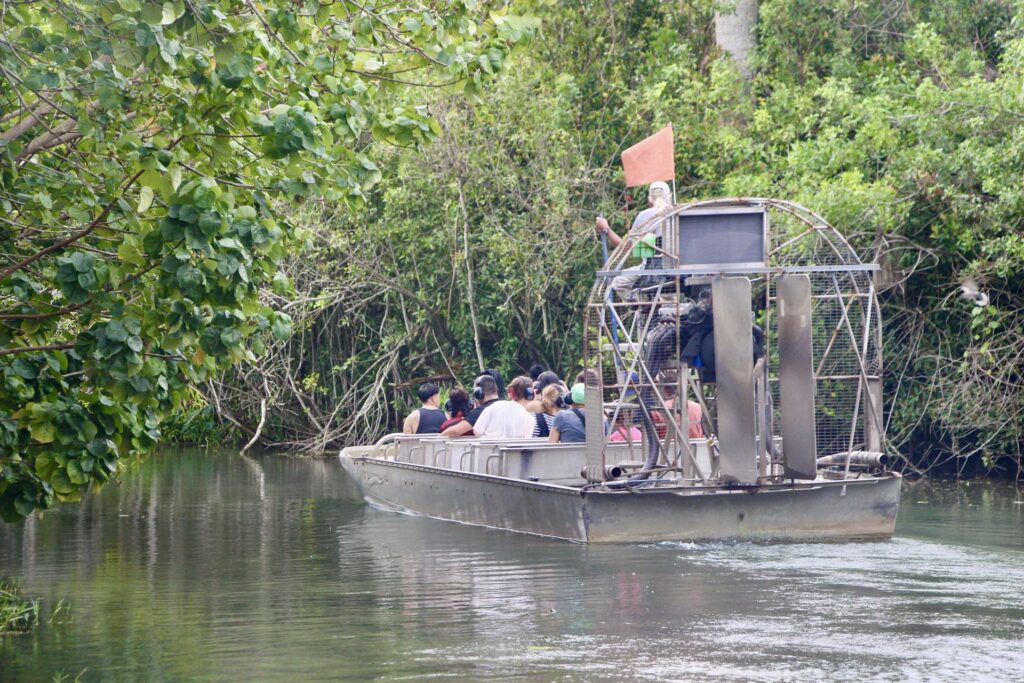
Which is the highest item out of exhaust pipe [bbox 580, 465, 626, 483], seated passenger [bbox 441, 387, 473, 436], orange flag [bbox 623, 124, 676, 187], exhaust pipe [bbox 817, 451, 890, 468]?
orange flag [bbox 623, 124, 676, 187]

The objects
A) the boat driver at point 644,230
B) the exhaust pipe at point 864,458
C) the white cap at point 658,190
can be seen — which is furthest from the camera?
the white cap at point 658,190

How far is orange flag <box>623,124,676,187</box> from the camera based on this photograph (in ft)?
44.2

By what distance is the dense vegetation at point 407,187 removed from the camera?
7273 mm

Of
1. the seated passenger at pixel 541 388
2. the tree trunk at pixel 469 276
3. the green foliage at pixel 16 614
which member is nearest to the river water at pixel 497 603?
the green foliage at pixel 16 614

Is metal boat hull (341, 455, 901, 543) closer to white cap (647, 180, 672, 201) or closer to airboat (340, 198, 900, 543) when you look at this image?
airboat (340, 198, 900, 543)

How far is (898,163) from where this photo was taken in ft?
60.9

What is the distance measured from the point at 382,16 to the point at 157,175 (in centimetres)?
176

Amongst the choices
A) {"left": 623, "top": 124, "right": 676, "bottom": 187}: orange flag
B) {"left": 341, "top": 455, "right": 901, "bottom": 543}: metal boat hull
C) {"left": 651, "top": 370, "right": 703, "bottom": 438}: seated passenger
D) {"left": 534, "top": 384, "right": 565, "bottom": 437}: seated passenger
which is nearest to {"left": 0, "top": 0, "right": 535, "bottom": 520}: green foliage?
{"left": 623, "top": 124, "right": 676, "bottom": 187}: orange flag

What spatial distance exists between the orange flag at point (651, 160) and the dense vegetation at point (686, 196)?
518cm

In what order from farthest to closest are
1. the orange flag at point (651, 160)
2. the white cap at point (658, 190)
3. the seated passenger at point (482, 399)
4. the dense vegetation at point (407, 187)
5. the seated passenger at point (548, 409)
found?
the seated passenger at point (482, 399) < the seated passenger at point (548, 409) < the white cap at point (658, 190) < the orange flag at point (651, 160) < the dense vegetation at point (407, 187)

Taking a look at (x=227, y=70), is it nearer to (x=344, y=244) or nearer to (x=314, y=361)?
(x=344, y=244)

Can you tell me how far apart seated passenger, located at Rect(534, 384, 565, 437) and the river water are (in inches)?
64.0

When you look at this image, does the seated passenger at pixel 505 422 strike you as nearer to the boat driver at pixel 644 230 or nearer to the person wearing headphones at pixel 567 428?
the person wearing headphones at pixel 567 428

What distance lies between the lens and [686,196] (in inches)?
905
